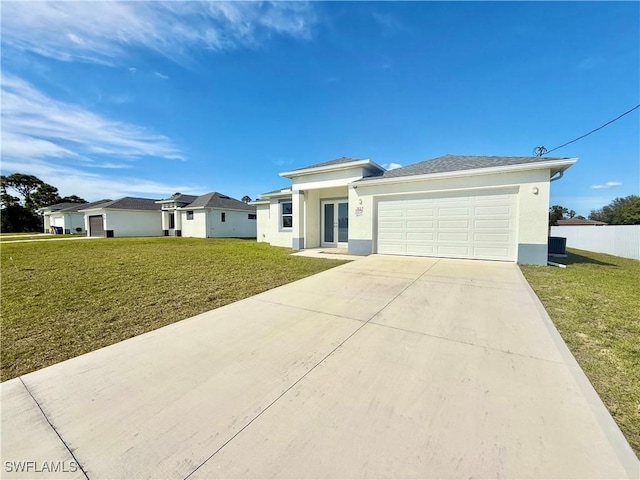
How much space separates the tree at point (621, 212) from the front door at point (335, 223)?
60.5 metres

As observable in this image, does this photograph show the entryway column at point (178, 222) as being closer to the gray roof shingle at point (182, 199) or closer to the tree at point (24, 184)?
the gray roof shingle at point (182, 199)

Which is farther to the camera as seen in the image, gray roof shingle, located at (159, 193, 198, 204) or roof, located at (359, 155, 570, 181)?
gray roof shingle, located at (159, 193, 198, 204)

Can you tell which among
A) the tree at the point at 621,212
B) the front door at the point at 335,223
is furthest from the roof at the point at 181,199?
the tree at the point at 621,212

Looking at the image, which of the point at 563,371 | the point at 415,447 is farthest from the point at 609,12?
the point at 415,447

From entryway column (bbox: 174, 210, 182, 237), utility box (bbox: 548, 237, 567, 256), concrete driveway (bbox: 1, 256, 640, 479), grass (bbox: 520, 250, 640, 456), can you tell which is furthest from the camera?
entryway column (bbox: 174, 210, 182, 237)

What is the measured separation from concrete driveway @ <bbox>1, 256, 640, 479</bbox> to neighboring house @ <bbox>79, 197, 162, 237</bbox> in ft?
101

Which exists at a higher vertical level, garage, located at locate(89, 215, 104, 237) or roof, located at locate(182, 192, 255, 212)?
roof, located at locate(182, 192, 255, 212)

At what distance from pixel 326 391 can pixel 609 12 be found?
1451 cm

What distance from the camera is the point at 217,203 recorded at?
85.6ft

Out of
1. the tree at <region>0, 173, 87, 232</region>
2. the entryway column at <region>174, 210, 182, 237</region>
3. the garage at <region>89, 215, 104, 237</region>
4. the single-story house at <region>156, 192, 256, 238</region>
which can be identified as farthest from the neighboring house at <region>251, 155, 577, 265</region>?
the tree at <region>0, 173, 87, 232</region>

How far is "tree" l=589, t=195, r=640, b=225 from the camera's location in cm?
4422

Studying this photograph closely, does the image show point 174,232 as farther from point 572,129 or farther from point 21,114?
point 572,129

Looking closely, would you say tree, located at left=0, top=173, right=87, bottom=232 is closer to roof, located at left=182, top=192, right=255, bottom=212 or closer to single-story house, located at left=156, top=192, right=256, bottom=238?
single-story house, located at left=156, top=192, right=256, bottom=238

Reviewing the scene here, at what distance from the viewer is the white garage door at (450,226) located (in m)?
8.83
